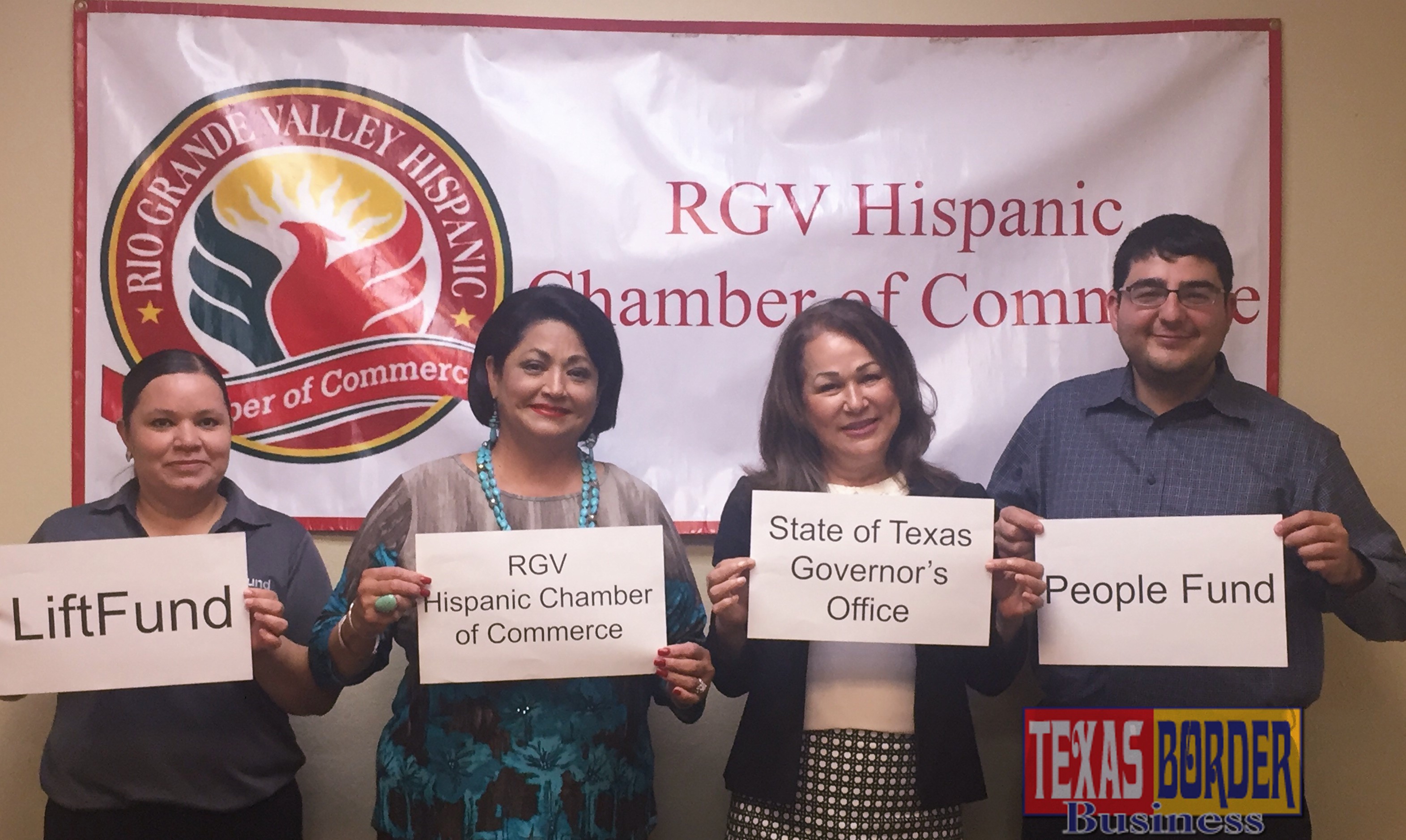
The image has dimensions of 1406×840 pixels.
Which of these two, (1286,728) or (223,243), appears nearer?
(1286,728)

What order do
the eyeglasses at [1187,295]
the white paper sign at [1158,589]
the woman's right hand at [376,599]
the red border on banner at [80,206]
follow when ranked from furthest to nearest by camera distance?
the red border on banner at [80,206] → the eyeglasses at [1187,295] → the white paper sign at [1158,589] → the woman's right hand at [376,599]

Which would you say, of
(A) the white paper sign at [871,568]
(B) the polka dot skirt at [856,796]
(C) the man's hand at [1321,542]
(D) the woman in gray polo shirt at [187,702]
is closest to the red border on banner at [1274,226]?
(C) the man's hand at [1321,542]

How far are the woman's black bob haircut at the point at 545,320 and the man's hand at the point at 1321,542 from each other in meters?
1.13

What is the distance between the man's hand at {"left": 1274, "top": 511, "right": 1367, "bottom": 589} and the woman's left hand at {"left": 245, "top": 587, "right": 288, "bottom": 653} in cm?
161

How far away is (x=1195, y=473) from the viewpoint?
1.73 m

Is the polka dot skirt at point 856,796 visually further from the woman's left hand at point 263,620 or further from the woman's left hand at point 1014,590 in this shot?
the woman's left hand at point 263,620

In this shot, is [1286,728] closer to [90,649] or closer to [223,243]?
[90,649]

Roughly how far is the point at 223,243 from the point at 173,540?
0.61 meters

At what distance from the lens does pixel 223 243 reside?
1877 millimetres

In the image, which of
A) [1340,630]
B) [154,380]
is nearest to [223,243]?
[154,380]

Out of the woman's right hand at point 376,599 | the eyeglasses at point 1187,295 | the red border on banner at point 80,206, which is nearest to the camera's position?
the woman's right hand at point 376,599

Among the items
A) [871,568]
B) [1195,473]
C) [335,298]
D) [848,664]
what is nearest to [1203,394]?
[1195,473]

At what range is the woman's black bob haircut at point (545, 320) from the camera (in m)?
1.67

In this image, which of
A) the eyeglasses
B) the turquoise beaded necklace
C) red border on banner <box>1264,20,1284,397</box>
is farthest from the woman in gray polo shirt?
red border on banner <box>1264,20,1284,397</box>
